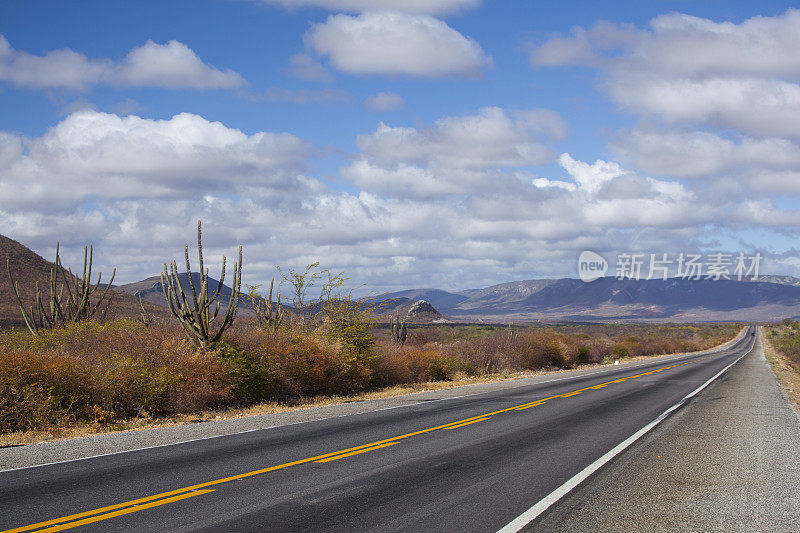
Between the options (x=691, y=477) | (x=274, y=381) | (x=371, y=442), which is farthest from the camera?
(x=274, y=381)

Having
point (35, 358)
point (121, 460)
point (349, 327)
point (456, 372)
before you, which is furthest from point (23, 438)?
point (456, 372)

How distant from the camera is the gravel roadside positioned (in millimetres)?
6887

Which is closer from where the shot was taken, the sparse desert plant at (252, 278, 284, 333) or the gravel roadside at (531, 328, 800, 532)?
the gravel roadside at (531, 328, 800, 532)

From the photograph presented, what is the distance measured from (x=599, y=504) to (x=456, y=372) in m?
25.0

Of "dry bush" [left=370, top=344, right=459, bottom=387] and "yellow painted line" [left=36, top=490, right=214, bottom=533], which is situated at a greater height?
"yellow painted line" [left=36, top=490, right=214, bottom=533]

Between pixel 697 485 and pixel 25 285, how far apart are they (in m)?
73.7

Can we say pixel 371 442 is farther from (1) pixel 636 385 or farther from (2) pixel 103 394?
(1) pixel 636 385

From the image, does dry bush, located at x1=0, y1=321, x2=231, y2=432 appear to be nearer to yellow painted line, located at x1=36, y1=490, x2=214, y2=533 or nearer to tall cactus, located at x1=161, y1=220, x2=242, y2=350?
tall cactus, located at x1=161, y1=220, x2=242, y2=350

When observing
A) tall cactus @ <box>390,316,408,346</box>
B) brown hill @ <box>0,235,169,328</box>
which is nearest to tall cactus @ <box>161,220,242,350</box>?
tall cactus @ <box>390,316,408,346</box>

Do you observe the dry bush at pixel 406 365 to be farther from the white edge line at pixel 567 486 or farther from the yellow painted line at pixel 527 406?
the white edge line at pixel 567 486

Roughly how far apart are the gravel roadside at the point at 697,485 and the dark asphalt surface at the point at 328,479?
59 cm

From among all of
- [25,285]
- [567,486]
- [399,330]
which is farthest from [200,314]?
[25,285]

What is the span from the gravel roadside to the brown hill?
51.0 meters

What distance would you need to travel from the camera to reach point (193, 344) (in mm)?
17953
